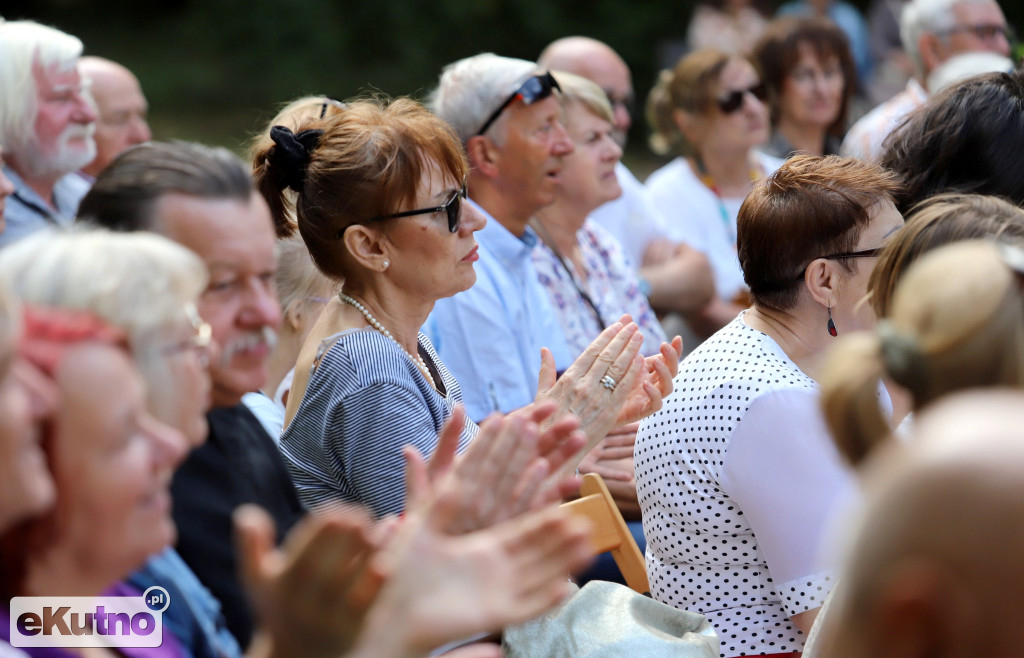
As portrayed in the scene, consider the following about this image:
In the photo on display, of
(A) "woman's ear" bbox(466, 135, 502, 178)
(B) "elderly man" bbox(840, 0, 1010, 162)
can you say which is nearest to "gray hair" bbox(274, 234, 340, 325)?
(A) "woman's ear" bbox(466, 135, 502, 178)

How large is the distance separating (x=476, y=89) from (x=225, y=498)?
7.30ft

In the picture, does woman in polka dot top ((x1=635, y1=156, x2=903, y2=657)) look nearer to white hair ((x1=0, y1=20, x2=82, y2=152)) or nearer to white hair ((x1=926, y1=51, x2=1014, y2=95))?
white hair ((x1=926, y1=51, x2=1014, y2=95))

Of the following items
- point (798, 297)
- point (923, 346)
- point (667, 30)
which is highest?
point (923, 346)

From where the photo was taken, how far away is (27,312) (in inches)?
51.1

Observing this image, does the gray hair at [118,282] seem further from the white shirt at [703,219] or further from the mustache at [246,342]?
the white shirt at [703,219]

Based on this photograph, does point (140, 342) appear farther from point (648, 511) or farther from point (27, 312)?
point (648, 511)

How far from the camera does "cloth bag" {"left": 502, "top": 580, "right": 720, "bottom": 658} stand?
198cm

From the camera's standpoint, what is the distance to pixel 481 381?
11.0ft

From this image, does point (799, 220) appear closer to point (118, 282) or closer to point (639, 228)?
point (118, 282)

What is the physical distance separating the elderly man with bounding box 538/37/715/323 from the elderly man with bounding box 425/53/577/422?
899 millimetres

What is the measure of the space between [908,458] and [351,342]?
1.49 m

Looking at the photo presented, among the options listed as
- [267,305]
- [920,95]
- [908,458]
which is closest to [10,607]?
[267,305]

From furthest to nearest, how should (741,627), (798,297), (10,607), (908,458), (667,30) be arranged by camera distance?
(667,30)
(798,297)
(741,627)
(10,607)
(908,458)

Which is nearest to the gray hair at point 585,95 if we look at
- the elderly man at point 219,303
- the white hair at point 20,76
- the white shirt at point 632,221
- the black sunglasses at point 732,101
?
the white shirt at point 632,221
